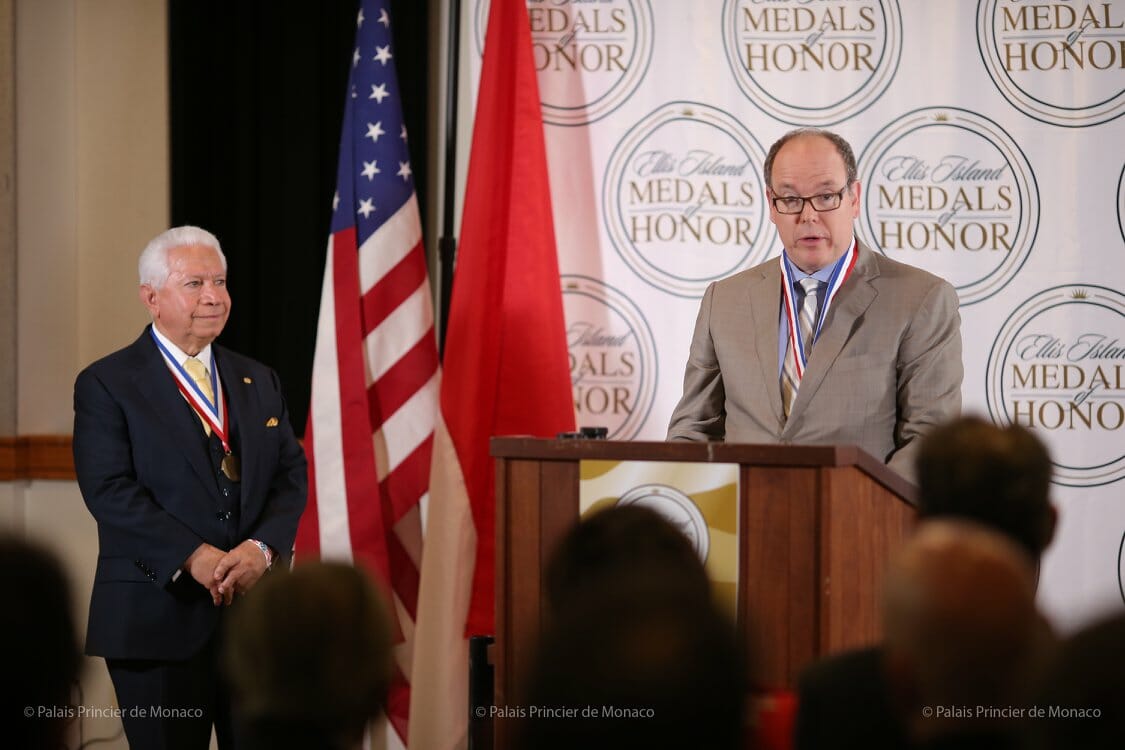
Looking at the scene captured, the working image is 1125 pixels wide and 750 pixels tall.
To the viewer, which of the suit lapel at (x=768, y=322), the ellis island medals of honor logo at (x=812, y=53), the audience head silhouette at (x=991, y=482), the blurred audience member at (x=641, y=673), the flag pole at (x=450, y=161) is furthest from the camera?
the flag pole at (x=450, y=161)

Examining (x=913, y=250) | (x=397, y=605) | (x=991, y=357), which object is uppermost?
(x=913, y=250)

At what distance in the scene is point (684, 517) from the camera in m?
2.72

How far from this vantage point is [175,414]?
3.45m

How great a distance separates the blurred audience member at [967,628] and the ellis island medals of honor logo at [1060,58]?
3.79 m

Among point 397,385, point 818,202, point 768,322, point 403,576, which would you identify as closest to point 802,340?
point 768,322

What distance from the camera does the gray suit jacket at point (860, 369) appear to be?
3.45 m

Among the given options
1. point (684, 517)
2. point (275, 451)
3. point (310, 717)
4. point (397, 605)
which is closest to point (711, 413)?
point (684, 517)

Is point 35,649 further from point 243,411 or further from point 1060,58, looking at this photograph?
point 1060,58

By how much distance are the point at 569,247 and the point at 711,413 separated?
132cm

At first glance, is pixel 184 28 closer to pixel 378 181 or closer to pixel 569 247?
pixel 378 181

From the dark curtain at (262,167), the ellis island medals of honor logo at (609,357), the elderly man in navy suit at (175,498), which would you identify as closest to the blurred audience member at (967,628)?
the elderly man in navy suit at (175,498)

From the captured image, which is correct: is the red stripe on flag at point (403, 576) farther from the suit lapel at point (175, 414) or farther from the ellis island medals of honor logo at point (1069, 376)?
the ellis island medals of honor logo at point (1069, 376)

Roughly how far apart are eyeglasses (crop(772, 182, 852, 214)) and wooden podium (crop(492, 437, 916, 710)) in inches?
41.7

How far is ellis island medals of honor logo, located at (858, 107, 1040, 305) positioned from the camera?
15.2 ft
